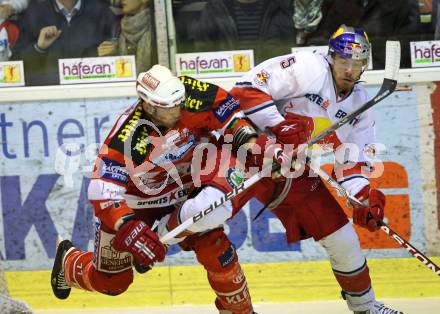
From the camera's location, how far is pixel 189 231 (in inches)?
175

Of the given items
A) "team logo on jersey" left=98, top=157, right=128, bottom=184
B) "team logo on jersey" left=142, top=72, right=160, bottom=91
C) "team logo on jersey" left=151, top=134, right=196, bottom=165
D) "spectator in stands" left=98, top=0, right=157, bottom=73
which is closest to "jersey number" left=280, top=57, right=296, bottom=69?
"team logo on jersey" left=151, top=134, right=196, bottom=165

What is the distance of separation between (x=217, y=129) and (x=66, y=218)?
57.3 inches

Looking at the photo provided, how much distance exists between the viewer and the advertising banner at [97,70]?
18.8 ft

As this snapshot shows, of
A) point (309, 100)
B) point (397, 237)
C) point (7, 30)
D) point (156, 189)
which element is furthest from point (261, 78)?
point (7, 30)

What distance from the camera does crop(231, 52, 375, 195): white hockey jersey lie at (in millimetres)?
4613

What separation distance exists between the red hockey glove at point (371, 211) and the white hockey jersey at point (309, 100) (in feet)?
0.36

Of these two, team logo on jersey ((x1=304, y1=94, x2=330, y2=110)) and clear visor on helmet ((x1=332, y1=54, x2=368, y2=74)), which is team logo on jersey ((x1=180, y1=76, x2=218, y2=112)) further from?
clear visor on helmet ((x1=332, y1=54, x2=368, y2=74))

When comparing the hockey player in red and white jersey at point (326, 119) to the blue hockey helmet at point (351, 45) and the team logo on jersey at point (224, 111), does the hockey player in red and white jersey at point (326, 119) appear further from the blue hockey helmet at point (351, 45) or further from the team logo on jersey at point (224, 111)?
the team logo on jersey at point (224, 111)

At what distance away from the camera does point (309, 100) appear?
4.68 meters

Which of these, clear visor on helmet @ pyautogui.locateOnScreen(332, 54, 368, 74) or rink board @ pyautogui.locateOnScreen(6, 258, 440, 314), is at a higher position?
clear visor on helmet @ pyautogui.locateOnScreen(332, 54, 368, 74)

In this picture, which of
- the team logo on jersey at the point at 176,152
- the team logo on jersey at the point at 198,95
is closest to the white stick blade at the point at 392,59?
the team logo on jersey at the point at 198,95

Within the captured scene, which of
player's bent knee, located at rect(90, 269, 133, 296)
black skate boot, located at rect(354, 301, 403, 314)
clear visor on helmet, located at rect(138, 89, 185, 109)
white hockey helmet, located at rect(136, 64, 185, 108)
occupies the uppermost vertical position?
white hockey helmet, located at rect(136, 64, 185, 108)

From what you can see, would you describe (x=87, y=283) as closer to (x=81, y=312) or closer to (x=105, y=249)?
(x=105, y=249)

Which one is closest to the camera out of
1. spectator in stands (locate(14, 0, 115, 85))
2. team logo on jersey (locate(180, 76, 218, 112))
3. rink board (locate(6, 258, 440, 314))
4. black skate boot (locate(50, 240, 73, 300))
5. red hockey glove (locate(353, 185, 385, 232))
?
team logo on jersey (locate(180, 76, 218, 112))
